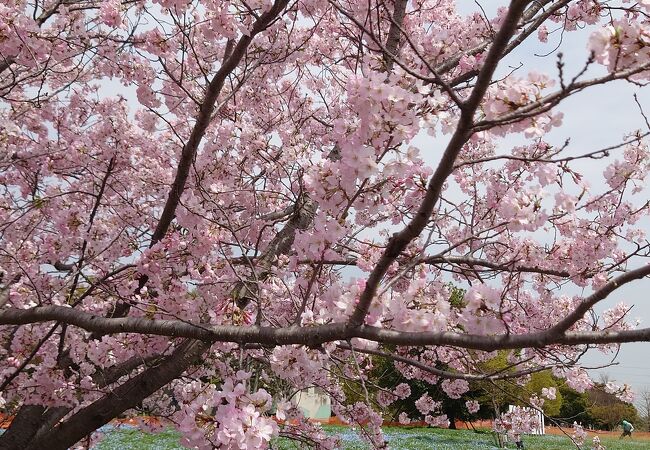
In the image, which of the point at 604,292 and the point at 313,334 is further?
the point at 313,334

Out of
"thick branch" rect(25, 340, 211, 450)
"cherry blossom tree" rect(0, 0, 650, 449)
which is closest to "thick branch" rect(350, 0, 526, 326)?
"cherry blossom tree" rect(0, 0, 650, 449)

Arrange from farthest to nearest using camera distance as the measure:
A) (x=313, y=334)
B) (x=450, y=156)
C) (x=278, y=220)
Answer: (x=278, y=220) → (x=313, y=334) → (x=450, y=156)

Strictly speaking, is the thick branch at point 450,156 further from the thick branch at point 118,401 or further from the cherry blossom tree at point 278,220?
the thick branch at point 118,401

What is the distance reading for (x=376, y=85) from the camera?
1938 millimetres

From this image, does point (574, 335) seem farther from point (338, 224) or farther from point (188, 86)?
point (188, 86)

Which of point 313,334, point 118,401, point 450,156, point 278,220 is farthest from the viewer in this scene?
point 278,220

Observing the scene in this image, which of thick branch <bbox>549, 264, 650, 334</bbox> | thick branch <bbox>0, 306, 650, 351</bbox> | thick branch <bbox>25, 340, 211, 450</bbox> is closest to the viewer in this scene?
thick branch <bbox>549, 264, 650, 334</bbox>

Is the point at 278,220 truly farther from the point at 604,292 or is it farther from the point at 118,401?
the point at 604,292

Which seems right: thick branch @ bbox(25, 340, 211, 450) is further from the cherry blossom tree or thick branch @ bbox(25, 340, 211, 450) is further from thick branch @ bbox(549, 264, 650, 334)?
thick branch @ bbox(549, 264, 650, 334)

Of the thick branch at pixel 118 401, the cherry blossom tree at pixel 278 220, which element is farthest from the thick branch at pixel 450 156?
the thick branch at pixel 118 401

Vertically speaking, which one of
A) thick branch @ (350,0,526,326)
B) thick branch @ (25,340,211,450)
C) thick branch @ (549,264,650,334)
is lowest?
thick branch @ (25,340,211,450)

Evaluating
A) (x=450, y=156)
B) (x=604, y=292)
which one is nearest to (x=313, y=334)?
(x=450, y=156)

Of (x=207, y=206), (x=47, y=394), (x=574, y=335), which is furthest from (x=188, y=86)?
(x=574, y=335)

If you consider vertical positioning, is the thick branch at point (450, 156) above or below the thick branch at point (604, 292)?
above
